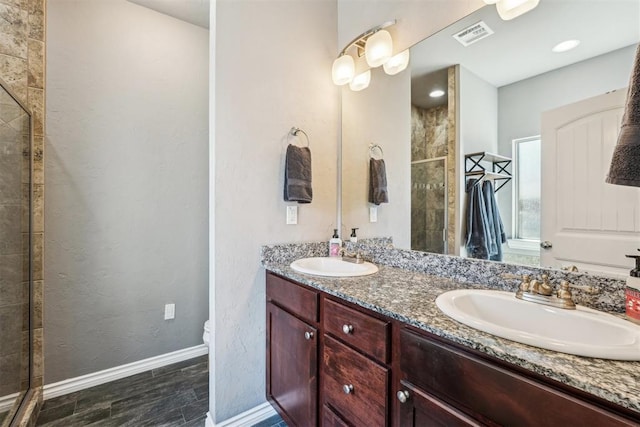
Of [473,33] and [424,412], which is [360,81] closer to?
[473,33]

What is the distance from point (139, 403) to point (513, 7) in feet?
9.16

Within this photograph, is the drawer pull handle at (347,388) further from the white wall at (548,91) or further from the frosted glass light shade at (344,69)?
the frosted glass light shade at (344,69)

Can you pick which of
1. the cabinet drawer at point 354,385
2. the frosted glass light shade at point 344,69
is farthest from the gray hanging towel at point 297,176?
the cabinet drawer at point 354,385

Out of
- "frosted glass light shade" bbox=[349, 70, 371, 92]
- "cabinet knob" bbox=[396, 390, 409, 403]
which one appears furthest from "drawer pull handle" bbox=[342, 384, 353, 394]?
Result: "frosted glass light shade" bbox=[349, 70, 371, 92]

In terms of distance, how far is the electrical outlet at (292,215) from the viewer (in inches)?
68.0

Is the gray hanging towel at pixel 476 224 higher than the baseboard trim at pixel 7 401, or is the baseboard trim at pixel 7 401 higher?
the gray hanging towel at pixel 476 224

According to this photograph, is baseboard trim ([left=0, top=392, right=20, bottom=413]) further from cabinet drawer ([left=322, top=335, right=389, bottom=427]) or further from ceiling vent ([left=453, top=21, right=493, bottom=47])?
ceiling vent ([left=453, top=21, right=493, bottom=47])

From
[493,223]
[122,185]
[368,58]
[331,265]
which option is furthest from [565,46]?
[122,185]

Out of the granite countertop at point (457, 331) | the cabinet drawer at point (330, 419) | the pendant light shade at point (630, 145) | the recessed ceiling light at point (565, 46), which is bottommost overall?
the cabinet drawer at point (330, 419)

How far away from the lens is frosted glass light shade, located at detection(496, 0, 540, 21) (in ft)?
3.61

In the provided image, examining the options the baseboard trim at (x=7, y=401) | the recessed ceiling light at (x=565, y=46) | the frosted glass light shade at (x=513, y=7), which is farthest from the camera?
the baseboard trim at (x=7, y=401)

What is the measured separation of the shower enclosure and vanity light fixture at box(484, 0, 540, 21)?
230cm

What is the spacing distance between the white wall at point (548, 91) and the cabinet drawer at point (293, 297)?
87 cm

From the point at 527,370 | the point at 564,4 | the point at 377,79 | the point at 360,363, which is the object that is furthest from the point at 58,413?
the point at 564,4
